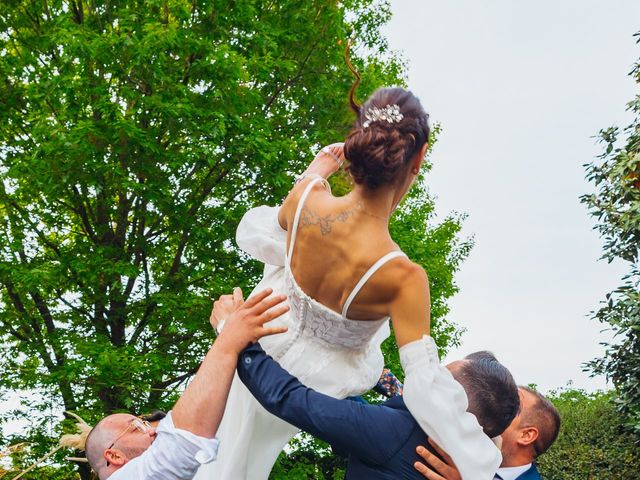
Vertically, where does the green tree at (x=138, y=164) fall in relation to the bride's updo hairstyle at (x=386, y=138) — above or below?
above

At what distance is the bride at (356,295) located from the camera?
2.69 m

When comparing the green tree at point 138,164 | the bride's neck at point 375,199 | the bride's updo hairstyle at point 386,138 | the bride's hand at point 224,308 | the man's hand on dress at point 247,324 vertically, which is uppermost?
the green tree at point 138,164

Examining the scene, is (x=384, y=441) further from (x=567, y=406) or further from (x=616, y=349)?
(x=567, y=406)

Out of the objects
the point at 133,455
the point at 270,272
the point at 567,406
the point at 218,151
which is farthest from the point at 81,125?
the point at 567,406

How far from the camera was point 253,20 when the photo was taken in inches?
518

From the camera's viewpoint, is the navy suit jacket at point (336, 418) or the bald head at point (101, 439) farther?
the bald head at point (101, 439)

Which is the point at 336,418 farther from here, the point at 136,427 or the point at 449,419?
the point at 136,427

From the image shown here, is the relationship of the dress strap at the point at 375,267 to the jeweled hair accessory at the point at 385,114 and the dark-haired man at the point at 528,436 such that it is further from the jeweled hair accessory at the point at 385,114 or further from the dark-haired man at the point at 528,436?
the dark-haired man at the point at 528,436

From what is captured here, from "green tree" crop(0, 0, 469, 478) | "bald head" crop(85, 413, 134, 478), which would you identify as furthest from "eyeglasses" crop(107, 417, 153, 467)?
"green tree" crop(0, 0, 469, 478)

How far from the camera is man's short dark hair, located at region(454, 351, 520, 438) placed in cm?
271

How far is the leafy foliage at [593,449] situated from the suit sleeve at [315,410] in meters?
11.7

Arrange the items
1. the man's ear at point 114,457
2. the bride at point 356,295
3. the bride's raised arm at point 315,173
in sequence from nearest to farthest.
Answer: the bride at point 356,295
the man's ear at point 114,457
the bride's raised arm at point 315,173

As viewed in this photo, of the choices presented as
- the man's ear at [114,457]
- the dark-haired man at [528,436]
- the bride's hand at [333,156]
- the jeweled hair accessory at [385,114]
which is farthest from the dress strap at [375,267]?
the dark-haired man at [528,436]

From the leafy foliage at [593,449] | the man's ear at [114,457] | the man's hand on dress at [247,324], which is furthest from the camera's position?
the leafy foliage at [593,449]
